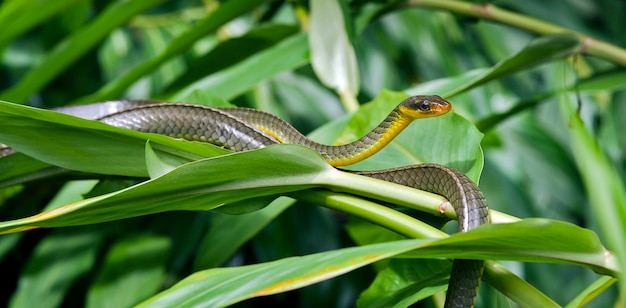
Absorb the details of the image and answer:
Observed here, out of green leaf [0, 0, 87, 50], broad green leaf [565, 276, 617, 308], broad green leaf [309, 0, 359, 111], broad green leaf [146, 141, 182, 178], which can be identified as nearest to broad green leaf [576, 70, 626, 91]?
broad green leaf [309, 0, 359, 111]

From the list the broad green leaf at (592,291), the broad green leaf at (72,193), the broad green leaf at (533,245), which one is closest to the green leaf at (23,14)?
the broad green leaf at (72,193)

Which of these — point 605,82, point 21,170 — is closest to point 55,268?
point 21,170

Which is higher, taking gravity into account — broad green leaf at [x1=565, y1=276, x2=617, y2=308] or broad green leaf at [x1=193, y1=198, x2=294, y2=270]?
broad green leaf at [x1=193, y1=198, x2=294, y2=270]

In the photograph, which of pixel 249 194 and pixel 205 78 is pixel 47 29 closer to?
pixel 205 78

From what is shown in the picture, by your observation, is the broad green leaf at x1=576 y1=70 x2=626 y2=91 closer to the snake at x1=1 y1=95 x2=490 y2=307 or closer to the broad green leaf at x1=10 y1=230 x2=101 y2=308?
the snake at x1=1 y1=95 x2=490 y2=307

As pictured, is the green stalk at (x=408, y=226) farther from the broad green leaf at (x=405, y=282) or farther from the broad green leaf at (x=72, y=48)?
the broad green leaf at (x=72, y=48)

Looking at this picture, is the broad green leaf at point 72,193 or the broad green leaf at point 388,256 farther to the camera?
the broad green leaf at point 72,193

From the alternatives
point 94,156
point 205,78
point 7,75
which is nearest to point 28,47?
point 7,75

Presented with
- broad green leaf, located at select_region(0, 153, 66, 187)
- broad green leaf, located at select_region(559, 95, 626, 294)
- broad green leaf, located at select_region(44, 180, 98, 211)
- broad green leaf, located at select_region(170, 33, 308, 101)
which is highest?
broad green leaf, located at select_region(170, 33, 308, 101)

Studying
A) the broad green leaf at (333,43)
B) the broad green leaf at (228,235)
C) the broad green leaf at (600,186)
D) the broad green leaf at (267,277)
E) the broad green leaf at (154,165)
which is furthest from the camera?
the broad green leaf at (333,43)
